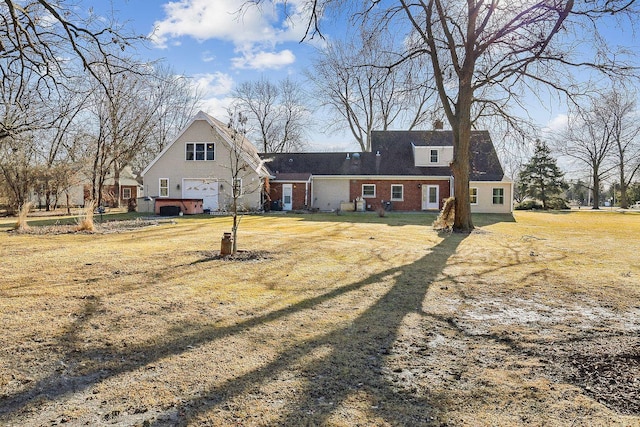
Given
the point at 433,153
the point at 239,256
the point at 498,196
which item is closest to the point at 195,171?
the point at 433,153

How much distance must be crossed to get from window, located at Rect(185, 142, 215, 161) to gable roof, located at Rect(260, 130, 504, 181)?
14.6 ft

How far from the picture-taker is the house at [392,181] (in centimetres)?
2859

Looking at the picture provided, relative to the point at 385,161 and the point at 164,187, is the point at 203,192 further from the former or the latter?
the point at 385,161

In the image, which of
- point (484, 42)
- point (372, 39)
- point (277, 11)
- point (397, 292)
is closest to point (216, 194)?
point (372, 39)

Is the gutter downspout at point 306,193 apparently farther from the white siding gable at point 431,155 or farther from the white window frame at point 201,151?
the white siding gable at point 431,155

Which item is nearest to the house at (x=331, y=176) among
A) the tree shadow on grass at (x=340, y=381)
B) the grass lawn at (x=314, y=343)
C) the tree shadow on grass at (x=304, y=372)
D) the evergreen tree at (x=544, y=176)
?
the evergreen tree at (x=544, y=176)

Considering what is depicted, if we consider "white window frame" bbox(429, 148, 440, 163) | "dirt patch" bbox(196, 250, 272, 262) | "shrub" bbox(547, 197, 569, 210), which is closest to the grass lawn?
"dirt patch" bbox(196, 250, 272, 262)

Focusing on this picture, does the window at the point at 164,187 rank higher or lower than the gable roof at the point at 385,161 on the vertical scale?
lower

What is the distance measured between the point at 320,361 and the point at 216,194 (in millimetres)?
24646

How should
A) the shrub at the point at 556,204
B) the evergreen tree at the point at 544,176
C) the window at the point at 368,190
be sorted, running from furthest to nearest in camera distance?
1. the evergreen tree at the point at 544,176
2. the shrub at the point at 556,204
3. the window at the point at 368,190

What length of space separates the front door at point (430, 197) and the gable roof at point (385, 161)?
103 centimetres

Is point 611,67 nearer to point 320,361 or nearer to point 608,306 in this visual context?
point 608,306

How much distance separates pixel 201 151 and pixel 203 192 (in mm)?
2839

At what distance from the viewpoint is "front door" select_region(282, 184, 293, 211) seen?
28828mm
